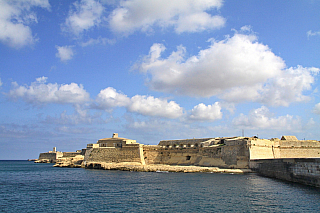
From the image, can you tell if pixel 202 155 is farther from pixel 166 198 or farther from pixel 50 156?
pixel 50 156

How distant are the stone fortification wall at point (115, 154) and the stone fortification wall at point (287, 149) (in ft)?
60.7

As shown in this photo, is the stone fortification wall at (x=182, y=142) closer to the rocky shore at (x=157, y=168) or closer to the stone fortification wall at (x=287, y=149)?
the rocky shore at (x=157, y=168)

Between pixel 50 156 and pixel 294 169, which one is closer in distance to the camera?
pixel 294 169

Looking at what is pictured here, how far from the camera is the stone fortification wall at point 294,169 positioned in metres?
18.9

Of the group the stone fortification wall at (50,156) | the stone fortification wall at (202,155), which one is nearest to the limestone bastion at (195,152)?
the stone fortification wall at (202,155)

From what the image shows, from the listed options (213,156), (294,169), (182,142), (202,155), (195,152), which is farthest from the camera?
(182,142)

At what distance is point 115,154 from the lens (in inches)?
1642

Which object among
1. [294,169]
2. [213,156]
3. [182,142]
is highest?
[182,142]

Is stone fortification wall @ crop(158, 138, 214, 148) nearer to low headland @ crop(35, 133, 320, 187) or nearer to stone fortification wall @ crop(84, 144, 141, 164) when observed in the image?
low headland @ crop(35, 133, 320, 187)

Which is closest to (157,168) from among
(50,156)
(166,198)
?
(166,198)

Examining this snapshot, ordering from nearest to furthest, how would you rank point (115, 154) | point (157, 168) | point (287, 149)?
point (157, 168) → point (287, 149) → point (115, 154)

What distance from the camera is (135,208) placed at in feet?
46.4

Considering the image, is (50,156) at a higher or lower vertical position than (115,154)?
lower

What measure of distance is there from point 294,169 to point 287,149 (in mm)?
16235
